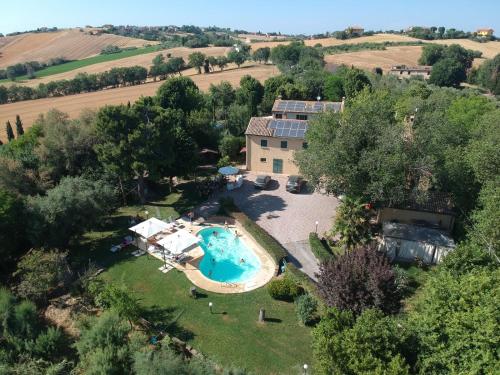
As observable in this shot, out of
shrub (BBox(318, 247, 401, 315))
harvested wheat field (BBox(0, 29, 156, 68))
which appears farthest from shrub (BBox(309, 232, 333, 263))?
harvested wheat field (BBox(0, 29, 156, 68))

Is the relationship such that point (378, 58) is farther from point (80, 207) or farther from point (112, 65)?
point (80, 207)

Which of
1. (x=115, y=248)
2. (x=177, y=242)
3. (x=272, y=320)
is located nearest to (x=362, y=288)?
(x=272, y=320)

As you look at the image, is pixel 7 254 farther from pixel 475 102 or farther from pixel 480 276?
pixel 475 102

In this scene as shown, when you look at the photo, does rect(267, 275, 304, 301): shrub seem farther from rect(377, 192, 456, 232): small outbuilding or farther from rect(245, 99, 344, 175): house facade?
rect(245, 99, 344, 175): house facade

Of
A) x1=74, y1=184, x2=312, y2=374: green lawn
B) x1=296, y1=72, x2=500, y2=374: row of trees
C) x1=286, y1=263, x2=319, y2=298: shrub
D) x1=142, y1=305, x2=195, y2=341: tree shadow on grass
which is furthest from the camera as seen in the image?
x1=286, y1=263, x2=319, y2=298: shrub

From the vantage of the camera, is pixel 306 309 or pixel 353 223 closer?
pixel 306 309

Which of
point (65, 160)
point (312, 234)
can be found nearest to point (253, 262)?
point (312, 234)

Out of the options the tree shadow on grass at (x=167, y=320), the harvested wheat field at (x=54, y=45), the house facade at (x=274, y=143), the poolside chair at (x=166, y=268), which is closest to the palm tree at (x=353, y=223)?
the tree shadow on grass at (x=167, y=320)
